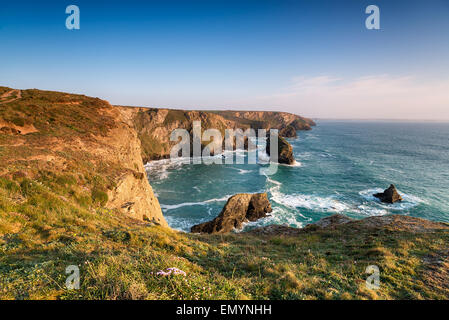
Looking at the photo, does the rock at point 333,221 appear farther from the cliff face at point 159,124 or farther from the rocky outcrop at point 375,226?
the cliff face at point 159,124

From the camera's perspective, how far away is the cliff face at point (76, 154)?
13.6 metres

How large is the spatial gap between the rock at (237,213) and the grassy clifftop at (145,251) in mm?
12554

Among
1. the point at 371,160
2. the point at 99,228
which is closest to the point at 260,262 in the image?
the point at 99,228

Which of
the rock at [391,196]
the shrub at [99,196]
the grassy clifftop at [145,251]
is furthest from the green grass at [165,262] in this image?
the rock at [391,196]

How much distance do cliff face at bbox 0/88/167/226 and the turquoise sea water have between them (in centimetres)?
1371

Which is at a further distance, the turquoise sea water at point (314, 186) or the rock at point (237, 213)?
the turquoise sea water at point (314, 186)

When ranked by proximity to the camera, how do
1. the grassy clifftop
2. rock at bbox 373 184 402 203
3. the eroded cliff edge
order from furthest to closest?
rock at bbox 373 184 402 203 < the eroded cliff edge < the grassy clifftop

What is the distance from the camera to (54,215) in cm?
937

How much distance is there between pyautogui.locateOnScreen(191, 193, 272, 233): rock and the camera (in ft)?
94.1

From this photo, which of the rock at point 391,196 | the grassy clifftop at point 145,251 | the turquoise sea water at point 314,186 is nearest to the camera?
the grassy clifftop at point 145,251

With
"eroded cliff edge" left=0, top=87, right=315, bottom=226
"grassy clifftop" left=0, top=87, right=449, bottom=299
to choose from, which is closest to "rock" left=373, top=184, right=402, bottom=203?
"grassy clifftop" left=0, top=87, right=449, bottom=299

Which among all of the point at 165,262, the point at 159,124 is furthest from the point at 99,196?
the point at 159,124

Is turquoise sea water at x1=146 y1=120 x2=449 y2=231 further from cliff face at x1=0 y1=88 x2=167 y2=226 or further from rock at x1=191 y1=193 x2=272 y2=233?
cliff face at x1=0 y1=88 x2=167 y2=226
